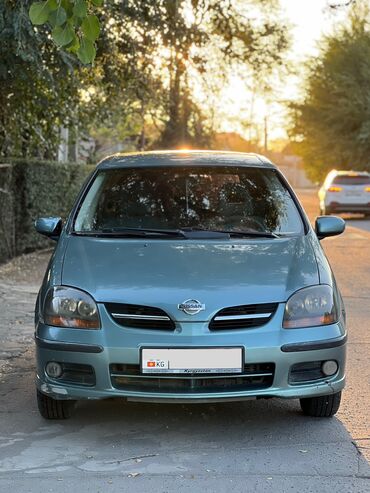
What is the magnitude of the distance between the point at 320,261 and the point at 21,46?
19.3 feet

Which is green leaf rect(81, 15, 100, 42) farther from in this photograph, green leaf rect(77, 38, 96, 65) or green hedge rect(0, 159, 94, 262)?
green hedge rect(0, 159, 94, 262)

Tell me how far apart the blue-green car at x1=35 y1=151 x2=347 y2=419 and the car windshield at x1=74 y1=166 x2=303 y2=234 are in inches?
12.4

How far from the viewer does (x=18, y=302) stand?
Result: 34.5 feet

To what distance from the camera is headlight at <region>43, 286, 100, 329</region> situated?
498 centimetres

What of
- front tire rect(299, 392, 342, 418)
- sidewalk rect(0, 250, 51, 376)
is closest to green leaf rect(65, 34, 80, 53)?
front tire rect(299, 392, 342, 418)

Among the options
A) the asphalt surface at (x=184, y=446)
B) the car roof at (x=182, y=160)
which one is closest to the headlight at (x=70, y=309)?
the asphalt surface at (x=184, y=446)

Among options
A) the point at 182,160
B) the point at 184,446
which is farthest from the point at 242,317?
the point at 182,160

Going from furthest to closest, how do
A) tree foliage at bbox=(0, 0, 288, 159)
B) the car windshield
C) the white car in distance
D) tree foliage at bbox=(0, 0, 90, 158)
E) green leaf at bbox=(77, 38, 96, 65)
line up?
the white car in distance → tree foliage at bbox=(0, 0, 288, 159) → tree foliage at bbox=(0, 0, 90, 158) → the car windshield → green leaf at bbox=(77, 38, 96, 65)

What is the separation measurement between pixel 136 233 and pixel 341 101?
38.0 metres

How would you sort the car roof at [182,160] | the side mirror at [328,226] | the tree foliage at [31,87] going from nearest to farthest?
the side mirror at [328,226] < the car roof at [182,160] < the tree foliage at [31,87]

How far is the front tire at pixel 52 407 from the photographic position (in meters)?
5.31

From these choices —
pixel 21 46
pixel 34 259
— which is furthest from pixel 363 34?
pixel 21 46

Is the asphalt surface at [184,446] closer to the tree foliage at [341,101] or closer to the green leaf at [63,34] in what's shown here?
the green leaf at [63,34]

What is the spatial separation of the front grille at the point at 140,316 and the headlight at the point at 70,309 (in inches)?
4.2
